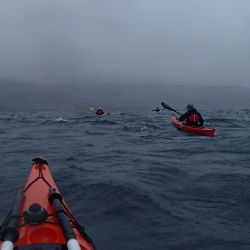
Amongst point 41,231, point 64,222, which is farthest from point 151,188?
point 41,231

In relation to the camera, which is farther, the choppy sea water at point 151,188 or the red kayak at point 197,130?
the red kayak at point 197,130

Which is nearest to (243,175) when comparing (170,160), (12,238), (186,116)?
(170,160)

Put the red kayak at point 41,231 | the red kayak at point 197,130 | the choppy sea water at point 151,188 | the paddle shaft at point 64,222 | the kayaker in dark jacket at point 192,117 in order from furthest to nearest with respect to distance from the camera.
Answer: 1. the kayaker in dark jacket at point 192,117
2. the red kayak at point 197,130
3. the choppy sea water at point 151,188
4. the red kayak at point 41,231
5. the paddle shaft at point 64,222

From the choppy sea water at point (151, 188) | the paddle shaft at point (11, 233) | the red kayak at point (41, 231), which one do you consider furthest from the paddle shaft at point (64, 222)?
the choppy sea water at point (151, 188)

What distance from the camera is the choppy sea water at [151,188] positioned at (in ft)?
22.1

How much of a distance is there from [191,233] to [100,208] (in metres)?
2.01

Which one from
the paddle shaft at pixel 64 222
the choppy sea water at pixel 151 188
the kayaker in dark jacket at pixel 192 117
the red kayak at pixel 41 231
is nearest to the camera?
the paddle shaft at pixel 64 222

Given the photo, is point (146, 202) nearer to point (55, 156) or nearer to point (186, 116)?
point (55, 156)

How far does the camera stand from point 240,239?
21.5 ft

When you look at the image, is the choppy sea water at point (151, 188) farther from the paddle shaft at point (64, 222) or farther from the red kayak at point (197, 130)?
the paddle shaft at point (64, 222)

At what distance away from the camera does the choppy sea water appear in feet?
22.1

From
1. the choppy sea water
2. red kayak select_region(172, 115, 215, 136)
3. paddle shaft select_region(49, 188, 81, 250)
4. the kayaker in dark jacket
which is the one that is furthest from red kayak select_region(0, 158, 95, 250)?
the kayaker in dark jacket

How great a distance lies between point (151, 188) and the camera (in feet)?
31.1

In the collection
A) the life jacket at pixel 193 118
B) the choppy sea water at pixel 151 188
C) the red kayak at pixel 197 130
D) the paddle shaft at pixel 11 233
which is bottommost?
the choppy sea water at pixel 151 188
